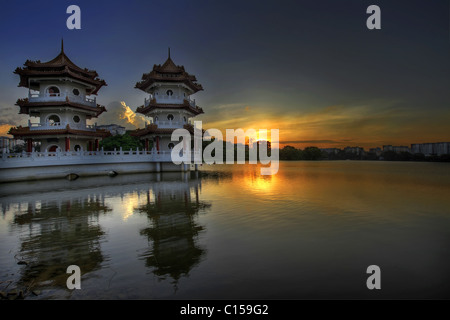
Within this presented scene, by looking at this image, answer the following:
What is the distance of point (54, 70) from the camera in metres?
26.8

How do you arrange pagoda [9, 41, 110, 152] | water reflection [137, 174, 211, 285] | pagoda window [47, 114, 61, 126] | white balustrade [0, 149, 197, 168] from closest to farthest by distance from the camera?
water reflection [137, 174, 211, 285]
white balustrade [0, 149, 197, 168]
pagoda [9, 41, 110, 152]
pagoda window [47, 114, 61, 126]

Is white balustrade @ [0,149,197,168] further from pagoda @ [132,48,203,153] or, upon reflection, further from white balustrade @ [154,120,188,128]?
white balustrade @ [154,120,188,128]

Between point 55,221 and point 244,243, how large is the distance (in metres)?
7.55

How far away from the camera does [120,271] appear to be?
17.5 feet

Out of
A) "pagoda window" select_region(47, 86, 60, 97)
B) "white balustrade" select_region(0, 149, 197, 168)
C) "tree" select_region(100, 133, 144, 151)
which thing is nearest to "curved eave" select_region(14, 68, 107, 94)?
"pagoda window" select_region(47, 86, 60, 97)

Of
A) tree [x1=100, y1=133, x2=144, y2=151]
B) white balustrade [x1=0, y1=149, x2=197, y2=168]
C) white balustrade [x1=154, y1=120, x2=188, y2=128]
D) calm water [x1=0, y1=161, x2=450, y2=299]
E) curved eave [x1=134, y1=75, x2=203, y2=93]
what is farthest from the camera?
tree [x1=100, y1=133, x2=144, y2=151]

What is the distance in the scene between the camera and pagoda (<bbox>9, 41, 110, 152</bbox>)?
25578 millimetres

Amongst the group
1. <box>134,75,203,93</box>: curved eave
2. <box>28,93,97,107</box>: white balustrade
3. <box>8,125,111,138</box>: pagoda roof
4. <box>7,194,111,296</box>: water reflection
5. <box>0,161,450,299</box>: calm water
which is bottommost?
<box>0,161,450,299</box>: calm water

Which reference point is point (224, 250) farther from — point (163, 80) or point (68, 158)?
point (163, 80)

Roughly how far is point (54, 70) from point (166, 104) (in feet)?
40.2

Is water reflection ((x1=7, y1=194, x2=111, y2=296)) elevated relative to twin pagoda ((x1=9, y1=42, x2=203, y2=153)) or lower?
lower

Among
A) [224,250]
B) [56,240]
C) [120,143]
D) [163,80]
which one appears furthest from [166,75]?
[224,250]

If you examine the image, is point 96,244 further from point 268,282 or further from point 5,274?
point 268,282

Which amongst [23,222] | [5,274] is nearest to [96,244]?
[5,274]
